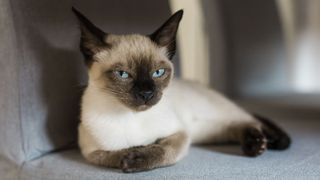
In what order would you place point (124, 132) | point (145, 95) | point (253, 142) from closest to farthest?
point (145, 95)
point (124, 132)
point (253, 142)

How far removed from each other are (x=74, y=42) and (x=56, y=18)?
10 cm

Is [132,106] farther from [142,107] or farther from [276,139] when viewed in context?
[276,139]

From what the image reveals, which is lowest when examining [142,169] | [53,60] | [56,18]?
[142,169]

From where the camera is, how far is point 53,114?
4.62 ft

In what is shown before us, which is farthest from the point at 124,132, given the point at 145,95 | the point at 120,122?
the point at 145,95

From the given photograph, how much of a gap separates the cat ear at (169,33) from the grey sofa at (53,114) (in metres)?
0.28

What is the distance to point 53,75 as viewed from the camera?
54.8 inches

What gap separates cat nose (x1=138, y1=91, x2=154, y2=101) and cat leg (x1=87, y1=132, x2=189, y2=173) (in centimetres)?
14

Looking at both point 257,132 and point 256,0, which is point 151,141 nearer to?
point 257,132

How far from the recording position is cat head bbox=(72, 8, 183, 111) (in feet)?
3.85

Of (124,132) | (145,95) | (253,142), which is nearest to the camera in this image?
(145,95)

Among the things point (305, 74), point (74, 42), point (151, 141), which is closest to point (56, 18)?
point (74, 42)

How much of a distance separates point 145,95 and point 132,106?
5 cm

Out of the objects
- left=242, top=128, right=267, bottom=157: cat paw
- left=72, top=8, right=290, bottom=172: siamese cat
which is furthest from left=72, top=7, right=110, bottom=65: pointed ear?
left=242, top=128, right=267, bottom=157: cat paw
